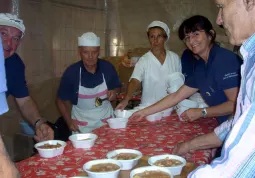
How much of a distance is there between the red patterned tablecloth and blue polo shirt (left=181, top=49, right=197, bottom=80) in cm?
89

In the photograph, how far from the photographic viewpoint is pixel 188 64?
12.2 ft

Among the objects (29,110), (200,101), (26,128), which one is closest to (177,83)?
(200,101)

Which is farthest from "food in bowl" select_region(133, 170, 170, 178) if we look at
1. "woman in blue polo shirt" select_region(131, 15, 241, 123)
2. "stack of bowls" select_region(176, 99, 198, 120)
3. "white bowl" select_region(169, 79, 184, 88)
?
"white bowl" select_region(169, 79, 184, 88)

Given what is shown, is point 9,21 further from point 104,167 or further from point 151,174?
point 151,174

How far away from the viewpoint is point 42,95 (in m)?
4.54

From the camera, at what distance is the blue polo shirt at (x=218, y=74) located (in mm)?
2238

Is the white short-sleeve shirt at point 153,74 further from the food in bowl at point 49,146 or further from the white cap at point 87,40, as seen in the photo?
the food in bowl at point 49,146

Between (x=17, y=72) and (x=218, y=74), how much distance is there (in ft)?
5.69

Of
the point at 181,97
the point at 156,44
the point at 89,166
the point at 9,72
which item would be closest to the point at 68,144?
the point at 89,166

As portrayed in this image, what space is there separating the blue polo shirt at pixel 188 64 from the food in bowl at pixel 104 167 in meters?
2.33

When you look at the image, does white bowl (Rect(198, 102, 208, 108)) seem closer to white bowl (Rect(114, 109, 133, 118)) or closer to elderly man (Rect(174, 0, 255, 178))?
white bowl (Rect(114, 109, 133, 118))

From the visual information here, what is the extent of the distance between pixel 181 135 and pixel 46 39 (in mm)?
3013

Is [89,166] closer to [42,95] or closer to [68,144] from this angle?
[68,144]

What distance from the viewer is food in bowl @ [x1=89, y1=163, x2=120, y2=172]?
4.70ft
